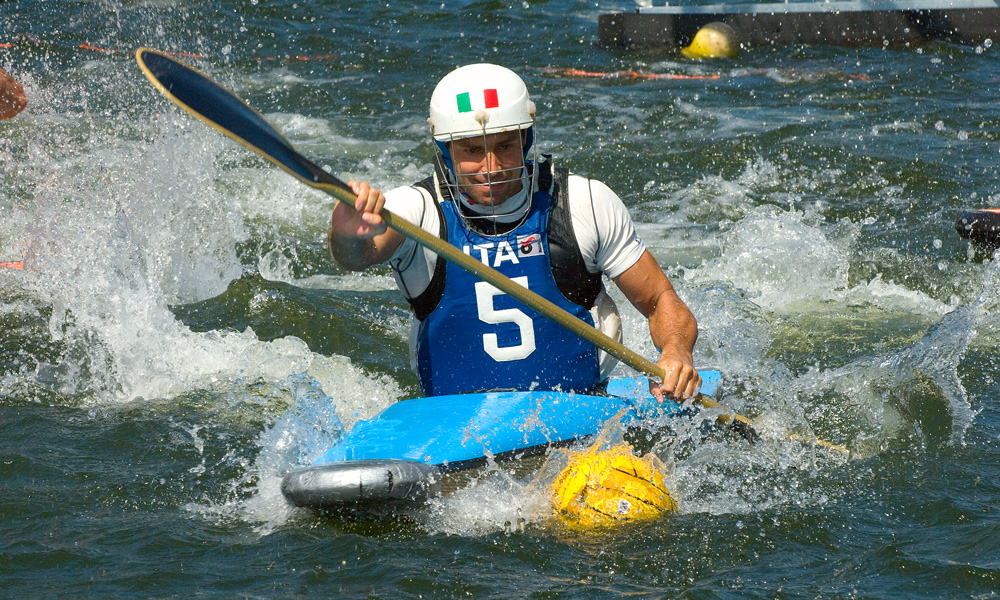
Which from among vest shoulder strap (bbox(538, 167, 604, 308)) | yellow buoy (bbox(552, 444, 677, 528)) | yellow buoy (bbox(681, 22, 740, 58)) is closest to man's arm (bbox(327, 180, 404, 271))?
vest shoulder strap (bbox(538, 167, 604, 308))

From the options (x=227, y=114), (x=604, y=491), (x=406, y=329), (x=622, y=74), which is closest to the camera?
(x=227, y=114)

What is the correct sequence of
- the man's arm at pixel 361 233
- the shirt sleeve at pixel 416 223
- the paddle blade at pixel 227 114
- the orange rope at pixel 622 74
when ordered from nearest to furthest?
the paddle blade at pixel 227 114 → the man's arm at pixel 361 233 → the shirt sleeve at pixel 416 223 → the orange rope at pixel 622 74

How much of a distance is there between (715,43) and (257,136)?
12235mm

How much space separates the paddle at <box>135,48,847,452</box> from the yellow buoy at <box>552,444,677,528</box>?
0.49 meters

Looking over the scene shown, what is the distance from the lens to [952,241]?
25.1 feet

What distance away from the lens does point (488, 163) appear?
3.64 meters

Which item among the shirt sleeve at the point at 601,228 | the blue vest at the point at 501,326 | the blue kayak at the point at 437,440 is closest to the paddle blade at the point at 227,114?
the blue vest at the point at 501,326

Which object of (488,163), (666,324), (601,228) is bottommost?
(666,324)

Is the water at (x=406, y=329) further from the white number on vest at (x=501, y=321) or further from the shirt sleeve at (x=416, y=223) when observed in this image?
the shirt sleeve at (x=416, y=223)

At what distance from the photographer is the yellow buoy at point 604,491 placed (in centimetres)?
347

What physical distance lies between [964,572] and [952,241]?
16.1ft

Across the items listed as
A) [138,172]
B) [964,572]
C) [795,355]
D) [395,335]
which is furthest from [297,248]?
[964,572]

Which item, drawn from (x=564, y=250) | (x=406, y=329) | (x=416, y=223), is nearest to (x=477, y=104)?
(x=416, y=223)

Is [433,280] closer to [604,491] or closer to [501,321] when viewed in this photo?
[501,321]
